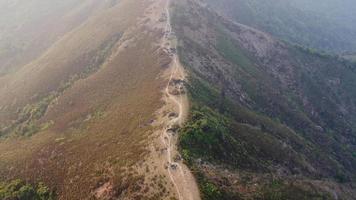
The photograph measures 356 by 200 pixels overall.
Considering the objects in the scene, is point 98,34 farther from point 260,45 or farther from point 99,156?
point 99,156

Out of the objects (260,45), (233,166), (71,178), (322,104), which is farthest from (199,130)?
(260,45)

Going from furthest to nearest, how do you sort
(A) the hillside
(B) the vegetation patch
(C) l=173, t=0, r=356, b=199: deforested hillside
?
(C) l=173, t=0, r=356, b=199: deforested hillside, (B) the vegetation patch, (A) the hillside

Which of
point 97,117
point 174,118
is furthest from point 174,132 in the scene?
point 97,117

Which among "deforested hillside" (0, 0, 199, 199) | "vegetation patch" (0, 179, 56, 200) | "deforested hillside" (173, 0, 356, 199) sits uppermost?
"deforested hillside" (0, 0, 199, 199)

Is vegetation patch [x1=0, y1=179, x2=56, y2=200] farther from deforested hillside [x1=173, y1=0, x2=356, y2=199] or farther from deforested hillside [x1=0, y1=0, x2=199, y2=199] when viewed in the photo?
deforested hillside [x1=173, y1=0, x2=356, y2=199]

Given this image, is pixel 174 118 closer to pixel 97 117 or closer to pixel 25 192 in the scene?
pixel 97 117

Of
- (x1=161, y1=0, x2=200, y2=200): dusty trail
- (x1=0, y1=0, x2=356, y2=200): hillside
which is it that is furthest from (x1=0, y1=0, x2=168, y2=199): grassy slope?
(x1=161, y1=0, x2=200, y2=200): dusty trail

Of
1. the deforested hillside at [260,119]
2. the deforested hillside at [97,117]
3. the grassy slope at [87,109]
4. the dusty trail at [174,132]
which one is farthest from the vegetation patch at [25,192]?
the deforested hillside at [260,119]
